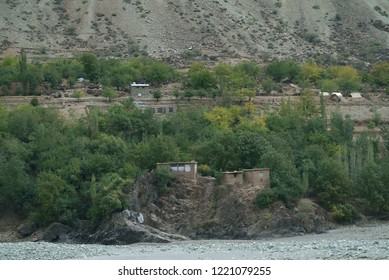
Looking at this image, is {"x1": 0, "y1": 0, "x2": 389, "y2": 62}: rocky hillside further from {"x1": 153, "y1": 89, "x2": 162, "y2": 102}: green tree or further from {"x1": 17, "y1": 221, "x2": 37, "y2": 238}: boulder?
{"x1": 17, "y1": 221, "x2": 37, "y2": 238}: boulder

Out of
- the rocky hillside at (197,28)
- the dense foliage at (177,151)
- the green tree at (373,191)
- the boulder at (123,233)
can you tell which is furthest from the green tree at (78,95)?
the green tree at (373,191)

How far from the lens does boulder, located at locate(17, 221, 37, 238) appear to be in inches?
2990

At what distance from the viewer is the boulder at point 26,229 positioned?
75938 millimetres

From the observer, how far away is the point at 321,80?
111 meters

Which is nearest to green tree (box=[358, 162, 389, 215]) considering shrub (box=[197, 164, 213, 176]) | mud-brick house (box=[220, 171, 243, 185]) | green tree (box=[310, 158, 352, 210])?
green tree (box=[310, 158, 352, 210])

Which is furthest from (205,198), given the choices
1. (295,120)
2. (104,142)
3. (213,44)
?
(213,44)

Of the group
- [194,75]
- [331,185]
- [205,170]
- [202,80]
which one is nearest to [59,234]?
[205,170]

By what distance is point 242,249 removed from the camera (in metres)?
63.3

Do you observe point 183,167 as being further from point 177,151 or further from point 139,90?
point 139,90

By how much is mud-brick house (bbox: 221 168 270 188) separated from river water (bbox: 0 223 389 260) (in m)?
5.93

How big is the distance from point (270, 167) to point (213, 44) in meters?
51.4

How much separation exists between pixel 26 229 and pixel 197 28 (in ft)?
186

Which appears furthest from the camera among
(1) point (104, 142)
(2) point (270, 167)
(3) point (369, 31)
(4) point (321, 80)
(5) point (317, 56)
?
(3) point (369, 31)

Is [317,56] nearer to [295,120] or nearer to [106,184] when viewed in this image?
[295,120]
